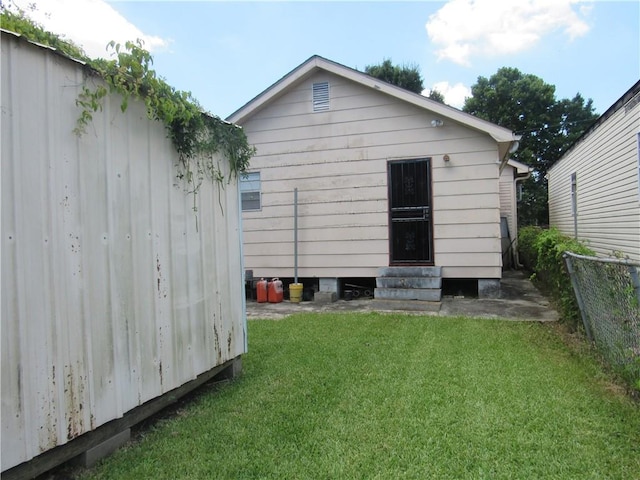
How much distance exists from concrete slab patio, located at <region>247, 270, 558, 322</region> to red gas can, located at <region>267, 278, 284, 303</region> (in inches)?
6.3

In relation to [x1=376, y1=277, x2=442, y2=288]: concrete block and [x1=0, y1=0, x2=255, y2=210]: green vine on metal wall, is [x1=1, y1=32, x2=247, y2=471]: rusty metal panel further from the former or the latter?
[x1=376, y1=277, x2=442, y2=288]: concrete block

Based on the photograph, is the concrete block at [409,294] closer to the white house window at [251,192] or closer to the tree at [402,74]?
the white house window at [251,192]

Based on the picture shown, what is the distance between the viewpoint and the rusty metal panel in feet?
5.80

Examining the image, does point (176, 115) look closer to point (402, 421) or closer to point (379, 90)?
point (402, 421)

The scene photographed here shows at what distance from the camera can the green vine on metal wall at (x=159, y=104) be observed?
204 cm

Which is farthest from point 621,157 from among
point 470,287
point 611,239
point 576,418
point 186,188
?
point 186,188

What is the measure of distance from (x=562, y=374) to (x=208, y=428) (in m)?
3.00

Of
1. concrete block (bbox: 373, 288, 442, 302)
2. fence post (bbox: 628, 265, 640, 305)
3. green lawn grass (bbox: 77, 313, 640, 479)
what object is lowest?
green lawn grass (bbox: 77, 313, 640, 479)

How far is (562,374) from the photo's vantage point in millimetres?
3438

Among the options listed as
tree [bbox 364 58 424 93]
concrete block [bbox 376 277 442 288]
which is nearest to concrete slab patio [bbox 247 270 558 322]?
concrete block [bbox 376 277 442 288]

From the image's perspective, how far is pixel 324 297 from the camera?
7.69m

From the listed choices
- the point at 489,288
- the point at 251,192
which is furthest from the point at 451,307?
the point at 251,192

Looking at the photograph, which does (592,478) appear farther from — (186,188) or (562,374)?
(186,188)

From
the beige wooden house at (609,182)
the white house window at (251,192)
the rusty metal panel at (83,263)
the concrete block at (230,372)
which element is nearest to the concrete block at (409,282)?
the beige wooden house at (609,182)
